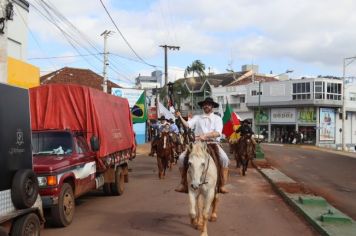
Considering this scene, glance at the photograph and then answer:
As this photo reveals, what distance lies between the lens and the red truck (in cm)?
935

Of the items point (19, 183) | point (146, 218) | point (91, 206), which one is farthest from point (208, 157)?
point (91, 206)

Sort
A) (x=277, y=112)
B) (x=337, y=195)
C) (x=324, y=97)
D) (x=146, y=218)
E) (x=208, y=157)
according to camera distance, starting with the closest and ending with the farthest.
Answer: (x=208, y=157)
(x=146, y=218)
(x=337, y=195)
(x=324, y=97)
(x=277, y=112)

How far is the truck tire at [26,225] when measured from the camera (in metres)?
7.15

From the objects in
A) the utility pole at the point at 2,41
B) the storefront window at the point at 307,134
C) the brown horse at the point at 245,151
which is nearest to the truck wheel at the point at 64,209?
the utility pole at the point at 2,41

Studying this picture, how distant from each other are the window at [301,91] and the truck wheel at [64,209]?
6171 cm

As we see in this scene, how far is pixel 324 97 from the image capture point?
6800 cm

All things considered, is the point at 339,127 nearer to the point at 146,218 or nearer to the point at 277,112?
the point at 277,112

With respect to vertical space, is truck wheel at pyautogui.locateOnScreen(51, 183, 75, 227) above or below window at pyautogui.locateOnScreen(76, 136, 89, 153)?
below

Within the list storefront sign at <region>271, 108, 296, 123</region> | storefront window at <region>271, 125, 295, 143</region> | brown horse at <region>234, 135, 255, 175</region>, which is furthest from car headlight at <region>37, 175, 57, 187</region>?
storefront sign at <region>271, 108, 296, 123</region>

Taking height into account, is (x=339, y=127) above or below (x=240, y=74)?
below

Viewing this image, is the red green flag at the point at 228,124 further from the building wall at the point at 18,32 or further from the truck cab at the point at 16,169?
the truck cab at the point at 16,169

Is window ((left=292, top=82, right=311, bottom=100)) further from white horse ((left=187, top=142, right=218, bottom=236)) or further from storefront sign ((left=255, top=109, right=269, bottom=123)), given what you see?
white horse ((left=187, top=142, right=218, bottom=236))

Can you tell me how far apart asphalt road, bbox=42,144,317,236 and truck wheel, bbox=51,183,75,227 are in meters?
0.14

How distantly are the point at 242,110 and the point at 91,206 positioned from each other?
227 feet
